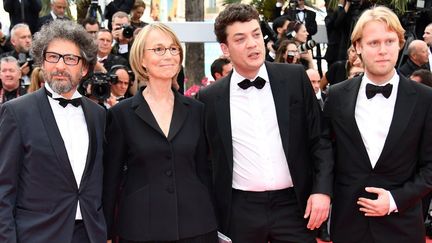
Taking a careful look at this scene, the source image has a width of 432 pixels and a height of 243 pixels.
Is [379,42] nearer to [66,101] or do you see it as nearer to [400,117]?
[400,117]

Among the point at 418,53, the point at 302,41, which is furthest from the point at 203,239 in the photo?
the point at 302,41

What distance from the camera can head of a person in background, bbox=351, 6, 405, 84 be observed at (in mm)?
2949

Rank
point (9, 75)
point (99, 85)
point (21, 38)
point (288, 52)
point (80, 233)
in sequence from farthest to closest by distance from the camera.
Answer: point (21, 38)
point (288, 52)
point (9, 75)
point (99, 85)
point (80, 233)

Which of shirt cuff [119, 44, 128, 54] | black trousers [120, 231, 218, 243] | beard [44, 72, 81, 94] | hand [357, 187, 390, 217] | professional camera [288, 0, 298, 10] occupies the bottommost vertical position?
black trousers [120, 231, 218, 243]

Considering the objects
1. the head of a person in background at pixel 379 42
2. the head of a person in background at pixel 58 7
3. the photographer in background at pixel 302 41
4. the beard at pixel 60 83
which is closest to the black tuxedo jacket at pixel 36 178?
the beard at pixel 60 83

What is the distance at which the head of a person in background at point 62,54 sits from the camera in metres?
2.83

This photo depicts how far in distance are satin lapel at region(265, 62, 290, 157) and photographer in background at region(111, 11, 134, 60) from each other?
4.49 m

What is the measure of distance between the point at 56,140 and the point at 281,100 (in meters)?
1.10

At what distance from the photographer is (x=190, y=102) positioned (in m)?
3.13

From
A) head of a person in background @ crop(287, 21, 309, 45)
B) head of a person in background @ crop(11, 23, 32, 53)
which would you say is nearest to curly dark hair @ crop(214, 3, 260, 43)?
head of a person in background @ crop(11, 23, 32, 53)

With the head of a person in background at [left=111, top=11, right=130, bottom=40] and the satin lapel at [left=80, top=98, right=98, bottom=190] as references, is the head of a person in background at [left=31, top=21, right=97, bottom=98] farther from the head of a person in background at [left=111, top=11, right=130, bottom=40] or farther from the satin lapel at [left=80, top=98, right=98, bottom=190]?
the head of a person in background at [left=111, top=11, right=130, bottom=40]

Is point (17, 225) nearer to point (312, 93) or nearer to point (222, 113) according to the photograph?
point (222, 113)

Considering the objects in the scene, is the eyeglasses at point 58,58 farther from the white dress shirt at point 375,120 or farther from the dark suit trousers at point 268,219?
the white dress shirt at point 375,120

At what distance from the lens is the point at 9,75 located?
20.6 ft
